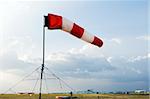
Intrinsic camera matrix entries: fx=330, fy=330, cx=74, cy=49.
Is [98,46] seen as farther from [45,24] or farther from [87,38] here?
[45,24]

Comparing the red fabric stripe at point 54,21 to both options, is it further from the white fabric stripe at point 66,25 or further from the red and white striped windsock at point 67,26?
the white fabric stripe at point 66,25

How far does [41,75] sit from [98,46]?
632cm

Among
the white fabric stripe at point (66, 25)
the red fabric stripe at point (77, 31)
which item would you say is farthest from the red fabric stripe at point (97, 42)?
the white fabric stripe at point (66, 25)

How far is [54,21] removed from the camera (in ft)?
65.3

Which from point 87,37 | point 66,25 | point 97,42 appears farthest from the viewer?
point 97,42

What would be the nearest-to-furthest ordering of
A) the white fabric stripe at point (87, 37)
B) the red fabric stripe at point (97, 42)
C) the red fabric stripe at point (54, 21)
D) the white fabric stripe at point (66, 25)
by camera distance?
the red fabric stripe at point (54, 21), the white fabric stripe at point (66, 25), the white fabric stripe at point (87, 37), the red fabric stripe at point (97, 42)

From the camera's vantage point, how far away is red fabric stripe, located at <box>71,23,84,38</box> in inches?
839

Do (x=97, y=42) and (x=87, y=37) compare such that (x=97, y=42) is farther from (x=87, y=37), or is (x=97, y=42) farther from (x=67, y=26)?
→ (x=67, y=26)

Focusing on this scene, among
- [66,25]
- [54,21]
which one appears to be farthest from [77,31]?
[54,21]

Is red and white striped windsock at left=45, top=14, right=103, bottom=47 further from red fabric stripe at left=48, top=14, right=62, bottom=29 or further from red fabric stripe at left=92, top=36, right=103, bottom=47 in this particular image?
red fabric stripe at left=92, top=36, right=103, bottom=47

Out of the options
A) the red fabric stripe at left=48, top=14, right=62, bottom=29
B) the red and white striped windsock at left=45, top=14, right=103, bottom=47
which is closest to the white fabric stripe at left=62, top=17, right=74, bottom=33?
the red and white striped windsock at left=45, top=14, right=103, bottom=47

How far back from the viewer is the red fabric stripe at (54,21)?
19.8 metres

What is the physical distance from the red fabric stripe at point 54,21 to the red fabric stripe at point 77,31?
1.46 metres

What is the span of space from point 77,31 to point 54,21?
2333mm
